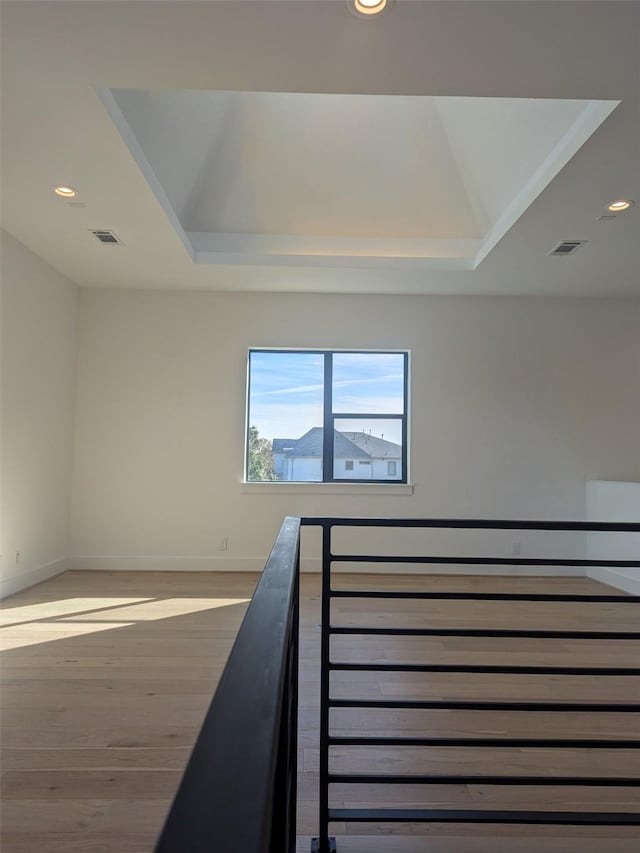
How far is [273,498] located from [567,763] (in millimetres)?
3373

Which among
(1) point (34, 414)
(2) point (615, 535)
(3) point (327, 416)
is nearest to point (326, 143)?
(3) point (327, 416)

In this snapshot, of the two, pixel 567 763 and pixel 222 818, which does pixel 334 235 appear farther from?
pixel 222 818

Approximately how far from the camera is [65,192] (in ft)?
10.2

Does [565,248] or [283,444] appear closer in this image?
[565,248]

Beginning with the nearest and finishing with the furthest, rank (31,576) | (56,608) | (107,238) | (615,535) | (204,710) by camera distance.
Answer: (204,710), (56,608), (107,238), (31,576), (615,535)

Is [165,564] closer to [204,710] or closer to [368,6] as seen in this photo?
[204,710]

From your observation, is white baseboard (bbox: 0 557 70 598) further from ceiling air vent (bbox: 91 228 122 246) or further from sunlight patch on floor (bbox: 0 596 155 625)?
ceiling air vent (bbox: 91 228 122 246)

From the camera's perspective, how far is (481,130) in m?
3.38

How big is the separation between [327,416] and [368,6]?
3.57 metres

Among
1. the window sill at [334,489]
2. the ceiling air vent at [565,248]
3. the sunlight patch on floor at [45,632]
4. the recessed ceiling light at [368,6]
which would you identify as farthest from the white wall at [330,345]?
the recessed ceiling light at [368,6]

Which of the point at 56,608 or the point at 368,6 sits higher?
the point at 368,6

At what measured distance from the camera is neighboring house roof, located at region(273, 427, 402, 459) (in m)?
5.06

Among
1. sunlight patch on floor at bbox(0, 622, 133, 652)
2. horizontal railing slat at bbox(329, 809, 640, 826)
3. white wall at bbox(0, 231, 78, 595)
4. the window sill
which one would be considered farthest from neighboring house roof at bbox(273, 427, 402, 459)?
horizontal railing slat at bbox(329, 809, 640, 826)

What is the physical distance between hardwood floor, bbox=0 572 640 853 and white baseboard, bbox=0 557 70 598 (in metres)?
0.25
